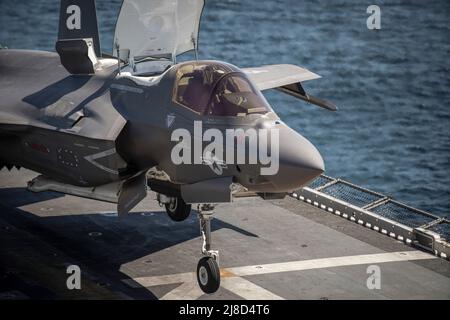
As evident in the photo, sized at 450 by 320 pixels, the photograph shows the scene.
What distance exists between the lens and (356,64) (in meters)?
66.1

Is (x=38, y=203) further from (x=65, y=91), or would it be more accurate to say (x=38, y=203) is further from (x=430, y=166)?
(x=430, y=166)

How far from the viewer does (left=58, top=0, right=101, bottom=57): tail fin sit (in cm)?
2709

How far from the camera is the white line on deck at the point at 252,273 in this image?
2377 cm

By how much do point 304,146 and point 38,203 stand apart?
1127 centimetres

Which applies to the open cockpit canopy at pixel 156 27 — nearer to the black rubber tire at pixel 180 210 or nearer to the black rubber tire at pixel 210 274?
the black rubber tire at pixel 180 210

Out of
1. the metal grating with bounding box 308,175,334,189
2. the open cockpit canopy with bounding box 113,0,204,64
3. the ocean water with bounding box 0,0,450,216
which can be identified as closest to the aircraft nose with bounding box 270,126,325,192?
the open cockpit canopy with bounding box 113,0,204,64

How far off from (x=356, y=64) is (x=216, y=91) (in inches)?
1755

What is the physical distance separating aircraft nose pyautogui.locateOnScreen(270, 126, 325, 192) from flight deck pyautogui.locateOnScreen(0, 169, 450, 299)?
11.4 ft

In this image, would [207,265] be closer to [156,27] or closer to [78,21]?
[156,27]

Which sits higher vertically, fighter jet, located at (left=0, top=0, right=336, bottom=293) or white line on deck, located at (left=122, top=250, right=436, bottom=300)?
fighter jet, located at (left=0, top=0, right=336, bottom=293)

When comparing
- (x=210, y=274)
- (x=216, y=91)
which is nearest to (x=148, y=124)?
(x=216, y=91)

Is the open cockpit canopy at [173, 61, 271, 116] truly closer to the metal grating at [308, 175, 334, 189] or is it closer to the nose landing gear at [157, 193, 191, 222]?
the nose landing gear at [157, 193, 191, 222]
